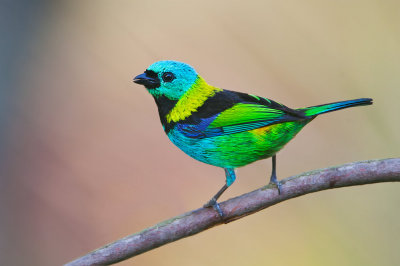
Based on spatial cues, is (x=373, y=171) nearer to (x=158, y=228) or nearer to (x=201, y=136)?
(x=201, y=136)

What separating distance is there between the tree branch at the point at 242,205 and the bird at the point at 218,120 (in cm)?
6

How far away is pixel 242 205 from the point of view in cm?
208

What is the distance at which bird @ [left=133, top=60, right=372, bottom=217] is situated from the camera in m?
2.15

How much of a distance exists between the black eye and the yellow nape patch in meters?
0.11

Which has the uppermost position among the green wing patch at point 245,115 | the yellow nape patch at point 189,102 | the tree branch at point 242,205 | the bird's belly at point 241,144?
the yellow nape patch at point 189,102

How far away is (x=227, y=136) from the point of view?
2.23m

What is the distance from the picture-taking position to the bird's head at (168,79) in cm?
213

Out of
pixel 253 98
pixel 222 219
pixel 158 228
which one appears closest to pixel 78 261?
pixel 158 228

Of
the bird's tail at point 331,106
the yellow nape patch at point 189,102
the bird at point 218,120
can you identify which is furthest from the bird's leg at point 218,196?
the bird's tail at point 331,106

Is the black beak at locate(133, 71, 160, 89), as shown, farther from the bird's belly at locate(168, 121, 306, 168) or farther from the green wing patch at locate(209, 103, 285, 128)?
the green wing patch at locate(209, 103, 285, 128)

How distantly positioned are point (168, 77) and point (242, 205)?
2.25 feet

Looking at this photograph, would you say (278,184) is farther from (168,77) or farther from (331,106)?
(168,77)

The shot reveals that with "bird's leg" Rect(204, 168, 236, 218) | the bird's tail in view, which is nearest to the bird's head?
"bird's leg" Rect(204, 168, 236, 218)

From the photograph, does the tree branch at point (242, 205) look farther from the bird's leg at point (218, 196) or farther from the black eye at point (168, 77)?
the black eye at point (168, 77)
